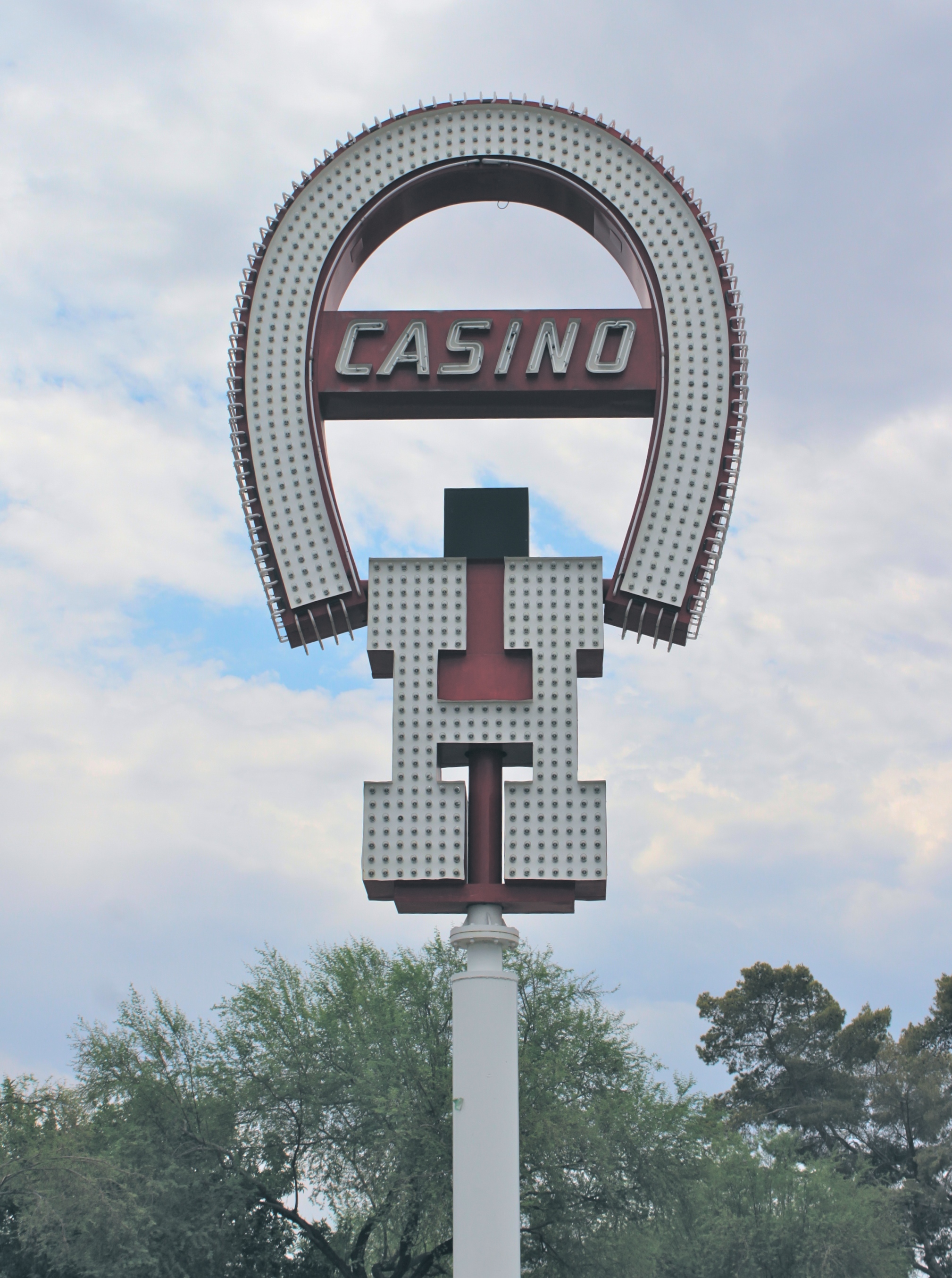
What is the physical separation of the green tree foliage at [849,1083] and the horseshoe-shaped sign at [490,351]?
27.3m

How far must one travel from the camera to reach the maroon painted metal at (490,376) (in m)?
19.8

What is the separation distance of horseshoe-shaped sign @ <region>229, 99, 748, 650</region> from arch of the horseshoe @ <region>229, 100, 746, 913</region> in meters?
0.03

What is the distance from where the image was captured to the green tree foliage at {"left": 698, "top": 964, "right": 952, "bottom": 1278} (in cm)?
4150

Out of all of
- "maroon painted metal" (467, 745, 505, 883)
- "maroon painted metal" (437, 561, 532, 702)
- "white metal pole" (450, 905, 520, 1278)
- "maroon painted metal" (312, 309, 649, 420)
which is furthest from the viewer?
"maroon painted metal" (312, 309, 649, 420)

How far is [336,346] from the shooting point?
20.1m

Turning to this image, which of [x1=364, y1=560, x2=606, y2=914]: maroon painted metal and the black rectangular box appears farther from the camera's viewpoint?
the black rectangular box

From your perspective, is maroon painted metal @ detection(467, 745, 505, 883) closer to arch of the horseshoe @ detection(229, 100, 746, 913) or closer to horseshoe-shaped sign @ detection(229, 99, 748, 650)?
arch of the horseshoe @ detection(229, 100, 746, 913)

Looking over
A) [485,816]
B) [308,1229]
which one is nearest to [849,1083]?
[308,1229]

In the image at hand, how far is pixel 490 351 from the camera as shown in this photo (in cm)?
1995

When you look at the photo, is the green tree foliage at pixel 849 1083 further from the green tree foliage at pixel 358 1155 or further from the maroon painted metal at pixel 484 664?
the maroon painted metal at pixel 484 664

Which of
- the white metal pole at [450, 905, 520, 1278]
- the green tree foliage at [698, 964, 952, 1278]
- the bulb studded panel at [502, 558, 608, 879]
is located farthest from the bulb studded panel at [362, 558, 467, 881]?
the green tree foliage at [698, 964, 952, 1278]

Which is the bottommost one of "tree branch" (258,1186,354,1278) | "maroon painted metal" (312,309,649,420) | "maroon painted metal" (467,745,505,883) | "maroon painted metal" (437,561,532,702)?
"tree branch" (258,1186,354,1278)

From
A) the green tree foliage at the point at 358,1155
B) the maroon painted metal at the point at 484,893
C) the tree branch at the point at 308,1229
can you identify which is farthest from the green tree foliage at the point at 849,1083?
the maroon painted metal at the point at 484,893

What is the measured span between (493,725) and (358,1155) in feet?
34.9
